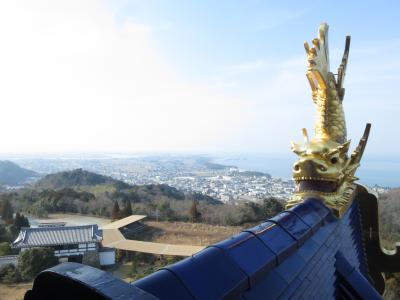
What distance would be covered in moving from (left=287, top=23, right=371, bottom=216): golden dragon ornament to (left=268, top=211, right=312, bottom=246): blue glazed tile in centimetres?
144

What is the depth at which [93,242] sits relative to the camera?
1467cm

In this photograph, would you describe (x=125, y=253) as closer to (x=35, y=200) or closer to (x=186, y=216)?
(x=186, y=216)

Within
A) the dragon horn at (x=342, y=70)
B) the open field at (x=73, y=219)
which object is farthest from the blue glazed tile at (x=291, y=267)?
the open field at (x=73, y=219)

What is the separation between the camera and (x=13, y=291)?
11852 mm

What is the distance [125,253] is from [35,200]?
615 inches

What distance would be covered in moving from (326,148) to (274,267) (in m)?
3.16

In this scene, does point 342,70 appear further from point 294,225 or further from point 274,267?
point 274,267

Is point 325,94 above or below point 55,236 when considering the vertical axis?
above

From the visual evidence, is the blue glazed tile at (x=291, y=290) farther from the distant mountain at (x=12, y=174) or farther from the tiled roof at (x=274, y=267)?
the distant mountain at (x=12, y=174)

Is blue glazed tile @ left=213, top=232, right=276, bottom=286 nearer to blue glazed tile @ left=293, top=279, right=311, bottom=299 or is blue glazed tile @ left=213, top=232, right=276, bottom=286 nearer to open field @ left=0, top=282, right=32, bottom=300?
blue glazed tile @ left=293, top=279, right=311, bottom=299

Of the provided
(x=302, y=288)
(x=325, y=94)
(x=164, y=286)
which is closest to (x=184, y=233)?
(x=325, y=94)

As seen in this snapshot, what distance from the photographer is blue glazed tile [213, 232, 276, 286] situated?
197cm

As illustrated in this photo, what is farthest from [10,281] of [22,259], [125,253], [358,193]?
[358,193]

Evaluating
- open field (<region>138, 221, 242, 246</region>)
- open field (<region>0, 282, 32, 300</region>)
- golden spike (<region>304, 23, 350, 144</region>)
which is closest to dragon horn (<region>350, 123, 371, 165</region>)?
golden spike (<region>304, 23, 350, 144</region>)
